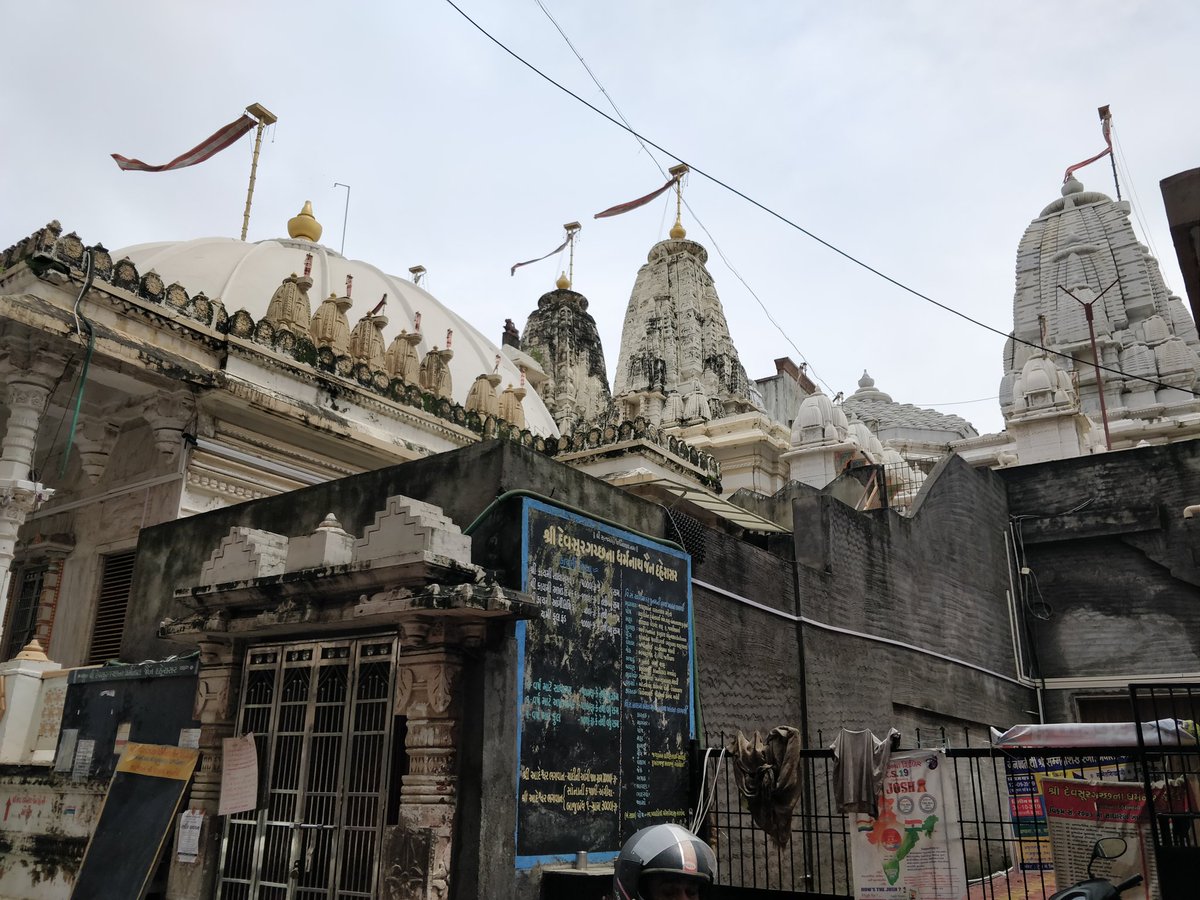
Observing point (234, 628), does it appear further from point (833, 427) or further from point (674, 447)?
point (833, 427)

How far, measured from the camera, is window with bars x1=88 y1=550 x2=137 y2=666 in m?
11.2

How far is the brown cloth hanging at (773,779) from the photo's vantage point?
6828 millimetres

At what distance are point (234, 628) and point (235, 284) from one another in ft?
33.6

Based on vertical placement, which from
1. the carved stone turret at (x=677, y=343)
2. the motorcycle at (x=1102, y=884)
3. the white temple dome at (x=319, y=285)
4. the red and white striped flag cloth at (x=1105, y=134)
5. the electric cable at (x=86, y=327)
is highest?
the red and white striped flag cloth at (x=1105, y=134)

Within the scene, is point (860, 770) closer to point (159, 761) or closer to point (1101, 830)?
point (1101, 830)

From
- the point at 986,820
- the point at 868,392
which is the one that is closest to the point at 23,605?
the point at 986,820

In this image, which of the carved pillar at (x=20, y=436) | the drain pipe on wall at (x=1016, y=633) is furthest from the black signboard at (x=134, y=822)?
the drain pipe on wall at (x=1016, y=633)

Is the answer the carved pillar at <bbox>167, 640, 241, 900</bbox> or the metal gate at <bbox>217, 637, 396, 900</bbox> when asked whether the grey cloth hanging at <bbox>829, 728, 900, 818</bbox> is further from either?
the carved pillar at <bbox>167, 640, 241, 900</bbox>

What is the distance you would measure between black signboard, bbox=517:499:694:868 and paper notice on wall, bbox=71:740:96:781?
182 inches

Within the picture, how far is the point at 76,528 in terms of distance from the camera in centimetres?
1222

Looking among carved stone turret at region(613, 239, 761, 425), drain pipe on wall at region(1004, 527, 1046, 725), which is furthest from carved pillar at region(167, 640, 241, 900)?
carved stone turret at region(613, 239, 761, 425)

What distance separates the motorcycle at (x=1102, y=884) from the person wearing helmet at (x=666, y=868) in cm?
274

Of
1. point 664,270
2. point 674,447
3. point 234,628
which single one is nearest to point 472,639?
point 234,628

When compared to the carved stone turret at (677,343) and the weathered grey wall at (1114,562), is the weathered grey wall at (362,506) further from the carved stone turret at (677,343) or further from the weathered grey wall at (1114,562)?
the carved stone turret at (677,343)
